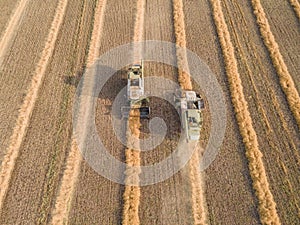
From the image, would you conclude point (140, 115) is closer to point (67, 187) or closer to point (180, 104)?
point (180, 104)

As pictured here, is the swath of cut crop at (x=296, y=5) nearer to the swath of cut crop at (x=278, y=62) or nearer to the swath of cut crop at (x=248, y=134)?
the swath of cut crop at (x=278, y=62)

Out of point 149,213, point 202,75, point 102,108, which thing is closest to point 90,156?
point 102,108

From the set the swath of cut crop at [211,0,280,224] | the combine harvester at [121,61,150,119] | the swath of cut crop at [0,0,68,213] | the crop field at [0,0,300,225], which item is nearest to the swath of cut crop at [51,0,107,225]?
the crop field at [0,0,300,225]

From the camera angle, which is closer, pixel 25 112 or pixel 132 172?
pixel 132 172

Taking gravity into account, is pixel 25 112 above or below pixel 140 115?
below

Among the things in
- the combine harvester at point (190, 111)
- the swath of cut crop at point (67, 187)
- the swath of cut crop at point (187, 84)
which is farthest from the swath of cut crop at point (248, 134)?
the swath of cut crop at point (67, 187)

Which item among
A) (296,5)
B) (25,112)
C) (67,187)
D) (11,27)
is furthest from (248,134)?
(11,27)

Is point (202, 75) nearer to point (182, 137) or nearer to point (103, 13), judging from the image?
point (182, 137)

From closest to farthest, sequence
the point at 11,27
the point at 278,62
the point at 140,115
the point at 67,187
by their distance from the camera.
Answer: the point at 67,187 < the point at 140,115 < the point at 278,62 < the point at 11,27
